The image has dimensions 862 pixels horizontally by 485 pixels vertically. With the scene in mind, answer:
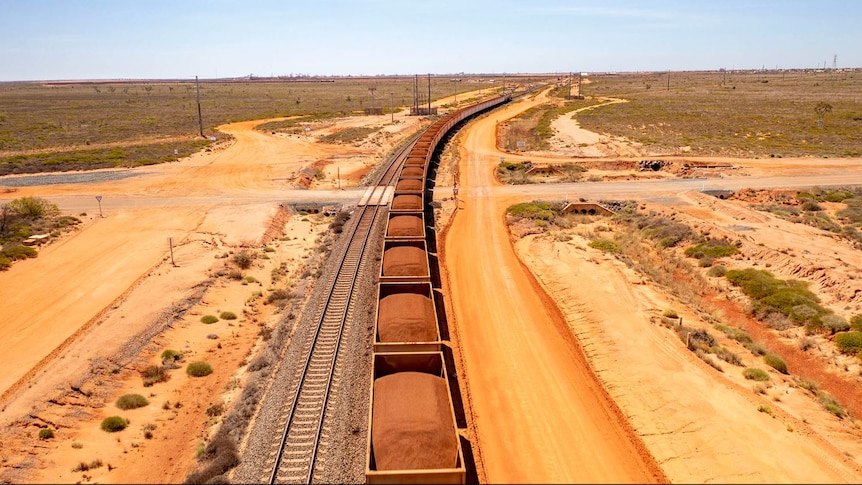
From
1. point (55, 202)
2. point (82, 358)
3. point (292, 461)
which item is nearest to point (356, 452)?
point (292, 461)

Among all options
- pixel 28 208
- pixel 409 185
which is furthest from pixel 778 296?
pixel 28 208

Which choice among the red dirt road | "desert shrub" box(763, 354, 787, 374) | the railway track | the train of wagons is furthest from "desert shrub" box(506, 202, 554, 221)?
"desert shrub" box(763, 354, 787, 374)

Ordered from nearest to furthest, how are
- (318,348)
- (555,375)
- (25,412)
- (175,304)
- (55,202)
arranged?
(25,412)
(555,375)
(318,348)
(175,304)
(55,202)

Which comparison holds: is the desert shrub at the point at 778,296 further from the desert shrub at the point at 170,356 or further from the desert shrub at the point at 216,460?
the desert shrub at the point at 170,356

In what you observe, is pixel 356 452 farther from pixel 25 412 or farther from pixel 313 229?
pixel 313 229

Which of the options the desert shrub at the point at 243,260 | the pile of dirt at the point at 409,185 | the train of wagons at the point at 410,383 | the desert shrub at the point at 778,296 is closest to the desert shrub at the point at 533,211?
the pile of dirt at the point at 409,185

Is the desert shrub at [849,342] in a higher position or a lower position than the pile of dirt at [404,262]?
lower
